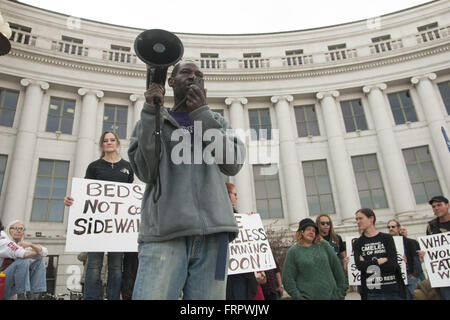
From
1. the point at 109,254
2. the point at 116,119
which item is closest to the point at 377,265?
the point at 109,254

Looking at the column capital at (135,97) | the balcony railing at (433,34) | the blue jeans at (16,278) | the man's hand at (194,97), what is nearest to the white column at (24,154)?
the column capital at (135,97)

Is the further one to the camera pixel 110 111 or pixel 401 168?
pixel 110 111

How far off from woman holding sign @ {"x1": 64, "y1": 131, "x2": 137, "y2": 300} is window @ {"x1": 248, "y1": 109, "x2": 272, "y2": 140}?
17951 millimetres

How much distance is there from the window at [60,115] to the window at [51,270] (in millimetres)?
8019

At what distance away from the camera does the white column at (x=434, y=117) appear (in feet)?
63.9

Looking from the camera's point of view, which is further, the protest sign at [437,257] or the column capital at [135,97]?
the column capital at [135,97]

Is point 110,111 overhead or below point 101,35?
below

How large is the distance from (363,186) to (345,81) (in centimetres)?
775

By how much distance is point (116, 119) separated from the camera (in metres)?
21.6

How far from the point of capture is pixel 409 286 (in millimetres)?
5930

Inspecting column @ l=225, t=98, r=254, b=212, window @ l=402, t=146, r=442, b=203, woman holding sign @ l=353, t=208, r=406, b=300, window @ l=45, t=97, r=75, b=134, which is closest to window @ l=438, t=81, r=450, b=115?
window @ l=402, t=146, r=442, b=203

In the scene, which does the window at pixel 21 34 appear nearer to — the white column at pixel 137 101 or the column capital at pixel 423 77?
the white column at pixel 137 101

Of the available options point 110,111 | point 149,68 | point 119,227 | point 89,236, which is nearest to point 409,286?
point 119,227

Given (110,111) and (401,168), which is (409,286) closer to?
(401,168)
